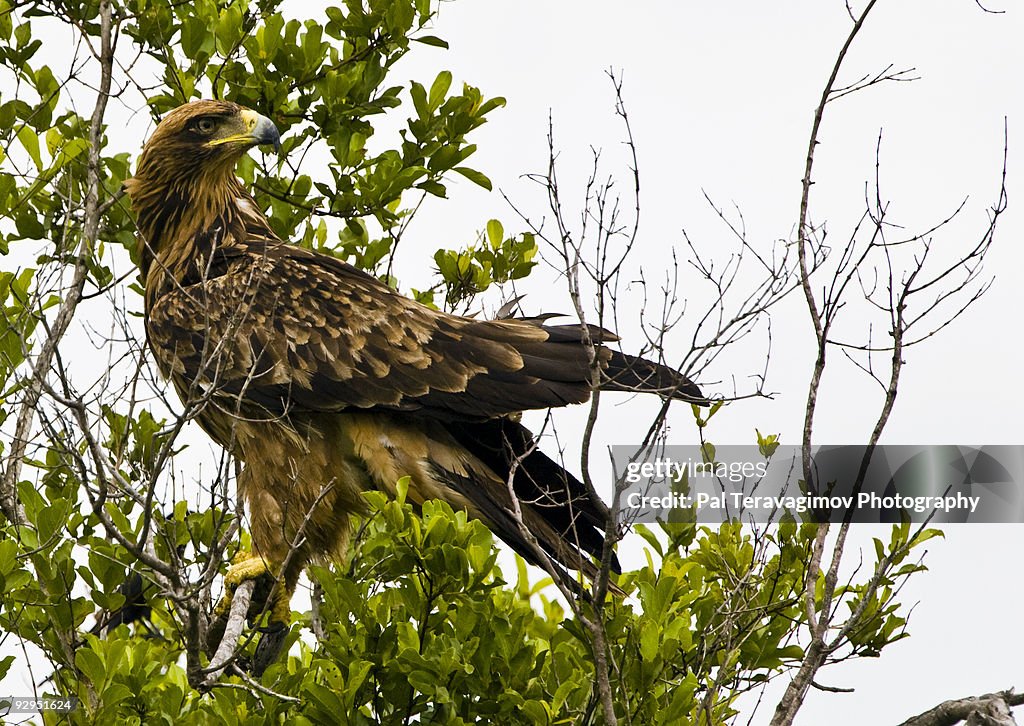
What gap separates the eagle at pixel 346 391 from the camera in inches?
216

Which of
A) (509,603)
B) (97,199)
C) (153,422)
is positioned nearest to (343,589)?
(509,603)

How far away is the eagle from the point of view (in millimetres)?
5496

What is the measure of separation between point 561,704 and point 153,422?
259cm

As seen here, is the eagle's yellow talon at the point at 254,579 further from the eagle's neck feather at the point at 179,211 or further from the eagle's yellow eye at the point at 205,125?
the eagle's yellow eye at the point at 205,125

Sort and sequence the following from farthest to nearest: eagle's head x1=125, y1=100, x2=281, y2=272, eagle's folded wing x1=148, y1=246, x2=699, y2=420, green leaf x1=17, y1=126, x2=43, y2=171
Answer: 1. eagle's head x1=125, y1=100, x2=281, y2=272
2. green leaf x1=17, y1=126, x2=43, y2=171
3. eagle's folded wing x1=148, y1=246, x2=699, y2=420

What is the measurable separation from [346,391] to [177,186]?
4.86 feet

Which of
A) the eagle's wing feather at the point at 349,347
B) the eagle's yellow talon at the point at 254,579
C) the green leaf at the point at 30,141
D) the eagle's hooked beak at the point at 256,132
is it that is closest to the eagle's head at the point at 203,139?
the eagle's hooked beak at the point at 256,132

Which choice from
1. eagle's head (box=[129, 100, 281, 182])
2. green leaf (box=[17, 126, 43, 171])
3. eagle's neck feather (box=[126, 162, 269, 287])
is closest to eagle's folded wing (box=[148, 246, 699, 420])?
eagle's neck feather (box=[126, 162, 269, 287])

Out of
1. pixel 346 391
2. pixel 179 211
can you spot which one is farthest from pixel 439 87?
pixel 179 211

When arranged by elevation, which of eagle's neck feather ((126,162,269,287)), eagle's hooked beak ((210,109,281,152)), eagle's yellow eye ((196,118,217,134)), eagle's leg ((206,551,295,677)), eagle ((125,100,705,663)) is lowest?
eagle's leg ((206,551,295,677))

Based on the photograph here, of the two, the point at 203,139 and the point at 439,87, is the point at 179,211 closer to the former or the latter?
the point at 203,139

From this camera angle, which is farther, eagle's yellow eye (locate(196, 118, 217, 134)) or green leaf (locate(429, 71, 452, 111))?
eagle's yellow eye (locate(196, 118, 217, 134))

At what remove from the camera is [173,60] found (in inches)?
233

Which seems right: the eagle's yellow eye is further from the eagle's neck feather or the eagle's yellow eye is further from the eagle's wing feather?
the eagle's wing feather
